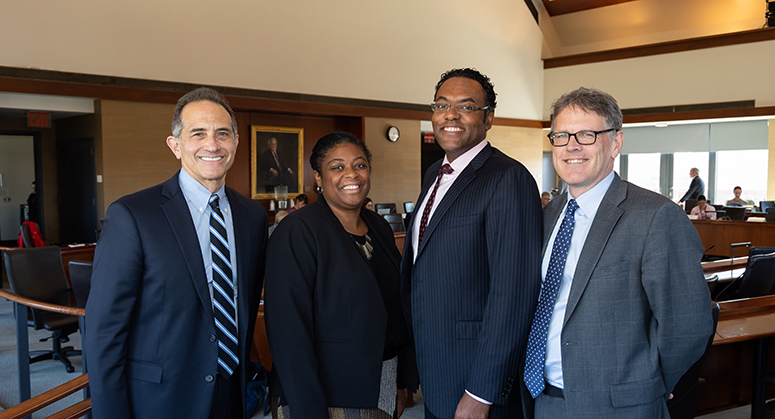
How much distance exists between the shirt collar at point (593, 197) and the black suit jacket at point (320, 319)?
2.39ft

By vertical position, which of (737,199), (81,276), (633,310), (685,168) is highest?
(685,168)

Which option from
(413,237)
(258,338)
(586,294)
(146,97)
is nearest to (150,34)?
(146,97)

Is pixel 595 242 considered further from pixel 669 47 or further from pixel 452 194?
pixel 669 47

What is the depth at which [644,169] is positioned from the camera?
1504 cm

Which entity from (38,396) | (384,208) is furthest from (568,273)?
(384,208)

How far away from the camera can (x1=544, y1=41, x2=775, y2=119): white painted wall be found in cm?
1098

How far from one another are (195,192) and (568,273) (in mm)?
1182

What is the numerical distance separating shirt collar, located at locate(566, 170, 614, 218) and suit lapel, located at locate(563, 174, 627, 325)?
0.15 feet

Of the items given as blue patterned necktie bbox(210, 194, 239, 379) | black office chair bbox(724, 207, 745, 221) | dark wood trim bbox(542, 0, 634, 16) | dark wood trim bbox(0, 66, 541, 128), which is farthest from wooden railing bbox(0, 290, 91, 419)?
dark wood trim bbox(542, 0, 634, 16)

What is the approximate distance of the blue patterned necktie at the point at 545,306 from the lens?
1.58 metres

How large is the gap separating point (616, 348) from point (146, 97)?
8.26 metres

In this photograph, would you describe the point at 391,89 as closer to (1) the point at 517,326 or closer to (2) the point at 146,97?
(2) the point at 146,97

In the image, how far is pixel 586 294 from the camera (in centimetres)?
149

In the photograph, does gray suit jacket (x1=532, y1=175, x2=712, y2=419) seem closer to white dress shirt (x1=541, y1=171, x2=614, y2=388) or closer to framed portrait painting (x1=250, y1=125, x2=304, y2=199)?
white dress shirt (x1=541, y1=171, x2=614, y2=388)
